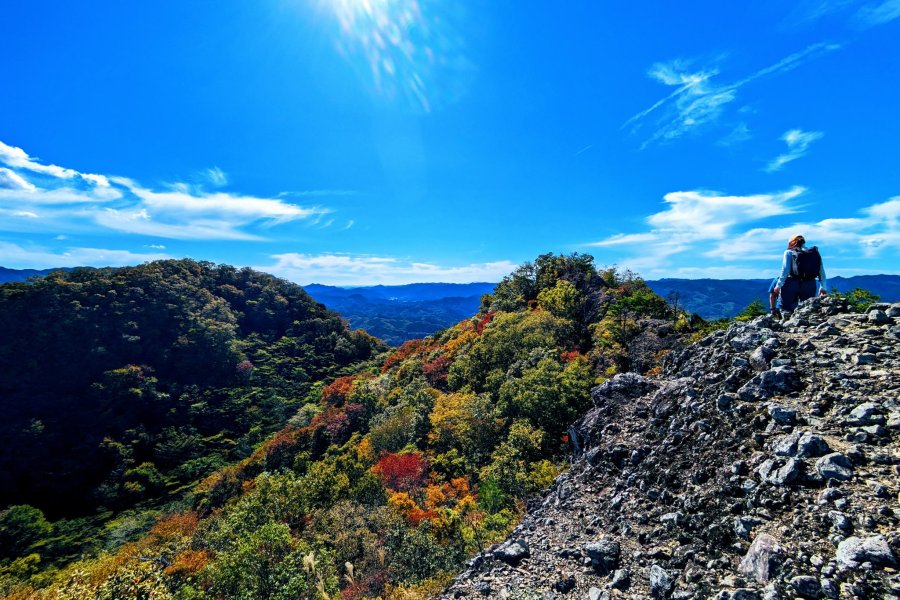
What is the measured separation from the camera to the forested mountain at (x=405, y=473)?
67.7 ft

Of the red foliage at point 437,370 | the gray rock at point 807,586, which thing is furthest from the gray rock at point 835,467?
the red foliage at point 437,370

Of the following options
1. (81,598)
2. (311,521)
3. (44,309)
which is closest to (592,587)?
(81,598)

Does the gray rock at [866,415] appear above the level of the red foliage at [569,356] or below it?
above

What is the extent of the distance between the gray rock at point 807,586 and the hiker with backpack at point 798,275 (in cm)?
854

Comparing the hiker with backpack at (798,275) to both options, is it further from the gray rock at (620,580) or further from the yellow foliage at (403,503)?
the yellow foliage at (403,503)

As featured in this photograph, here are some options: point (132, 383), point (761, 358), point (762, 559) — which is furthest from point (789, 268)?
point (132, 383)

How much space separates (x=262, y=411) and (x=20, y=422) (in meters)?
49.8

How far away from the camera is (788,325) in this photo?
1177 centimetres

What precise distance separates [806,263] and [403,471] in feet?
105

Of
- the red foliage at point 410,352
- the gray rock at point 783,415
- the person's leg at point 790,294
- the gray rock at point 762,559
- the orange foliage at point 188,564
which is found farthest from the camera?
the red foliage at point 410,352

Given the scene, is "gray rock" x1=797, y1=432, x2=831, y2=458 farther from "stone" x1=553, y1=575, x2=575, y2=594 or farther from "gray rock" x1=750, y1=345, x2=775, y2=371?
"stone" x1=553, y1=575, x2=575, y2=594

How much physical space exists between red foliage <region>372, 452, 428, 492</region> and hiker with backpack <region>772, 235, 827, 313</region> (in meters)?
28.4

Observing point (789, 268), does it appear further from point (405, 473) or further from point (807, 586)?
Result: point (405, 473)

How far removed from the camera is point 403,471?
3478 centimetres
